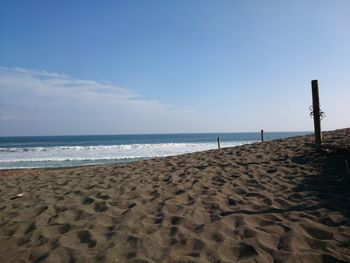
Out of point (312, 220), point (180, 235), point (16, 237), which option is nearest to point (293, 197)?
point (312, 220)

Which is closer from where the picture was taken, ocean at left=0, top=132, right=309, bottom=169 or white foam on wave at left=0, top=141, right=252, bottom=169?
ocean at left=0, top=132, right=309, bottom=169

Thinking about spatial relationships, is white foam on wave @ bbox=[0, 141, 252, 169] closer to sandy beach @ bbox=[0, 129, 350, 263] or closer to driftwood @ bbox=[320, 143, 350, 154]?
sandy beach @ bbox=[0, 129, 350, 263]

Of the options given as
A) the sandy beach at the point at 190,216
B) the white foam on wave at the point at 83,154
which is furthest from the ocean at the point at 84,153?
the sandy beach at the point at 190,216

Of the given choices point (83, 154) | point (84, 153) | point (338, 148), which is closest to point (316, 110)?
point (338, 148)

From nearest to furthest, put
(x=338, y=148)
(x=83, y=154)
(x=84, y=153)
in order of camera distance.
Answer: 1. (x=338, y=148)
2. (x=83, y=154)
3. (x=84, y=153)

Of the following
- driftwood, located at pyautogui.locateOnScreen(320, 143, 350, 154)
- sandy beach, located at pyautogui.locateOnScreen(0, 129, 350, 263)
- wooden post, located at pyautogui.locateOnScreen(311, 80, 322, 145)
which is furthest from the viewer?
wooden post, located at pyautogui.locateOnScreen(311, 80, 322, 145)

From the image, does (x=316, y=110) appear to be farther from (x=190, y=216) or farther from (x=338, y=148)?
(x=190, y=216)

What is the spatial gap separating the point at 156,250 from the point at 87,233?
43.7 inches

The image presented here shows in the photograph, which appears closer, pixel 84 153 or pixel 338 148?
pixel 338 148

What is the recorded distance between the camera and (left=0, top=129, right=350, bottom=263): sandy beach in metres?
3.45

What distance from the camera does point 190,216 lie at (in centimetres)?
442

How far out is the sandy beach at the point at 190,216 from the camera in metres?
3.45

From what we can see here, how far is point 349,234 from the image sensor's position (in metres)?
3.60

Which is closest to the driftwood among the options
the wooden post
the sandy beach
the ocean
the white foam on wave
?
the sandy beach
